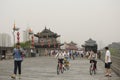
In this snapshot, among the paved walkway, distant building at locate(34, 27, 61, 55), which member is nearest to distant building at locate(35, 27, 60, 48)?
distant building at locate(34, 27, 61, 55)

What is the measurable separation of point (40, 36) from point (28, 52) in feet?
171

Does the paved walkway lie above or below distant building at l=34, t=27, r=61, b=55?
below

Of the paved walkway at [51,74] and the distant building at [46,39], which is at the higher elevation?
the distant building at [46,39]

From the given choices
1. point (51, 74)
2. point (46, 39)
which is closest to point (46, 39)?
point (46, 39)

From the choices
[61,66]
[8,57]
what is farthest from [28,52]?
[61,66]

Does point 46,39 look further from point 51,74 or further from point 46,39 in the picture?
point 51,74

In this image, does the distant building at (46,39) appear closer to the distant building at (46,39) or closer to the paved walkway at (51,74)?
the distant building at (46,39)

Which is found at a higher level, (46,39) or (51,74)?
(46,39)

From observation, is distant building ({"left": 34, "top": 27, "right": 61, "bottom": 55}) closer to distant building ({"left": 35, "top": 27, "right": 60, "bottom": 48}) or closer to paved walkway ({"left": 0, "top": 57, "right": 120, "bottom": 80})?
distant building ({"left": 35, "top": 27, "right": 60, "bottom": 48})

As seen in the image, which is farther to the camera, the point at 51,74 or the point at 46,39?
the point at 46,39

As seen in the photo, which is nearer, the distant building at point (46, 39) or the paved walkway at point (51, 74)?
the paved walkway at point (51, 74)

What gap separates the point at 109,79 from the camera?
16.4 m

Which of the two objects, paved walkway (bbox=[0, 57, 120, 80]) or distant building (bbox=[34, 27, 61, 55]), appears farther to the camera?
distant building (bbox=[34, 27, 61, 55])

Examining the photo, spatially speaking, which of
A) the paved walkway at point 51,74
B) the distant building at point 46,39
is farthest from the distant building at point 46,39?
the paved walkway at point 51,74
